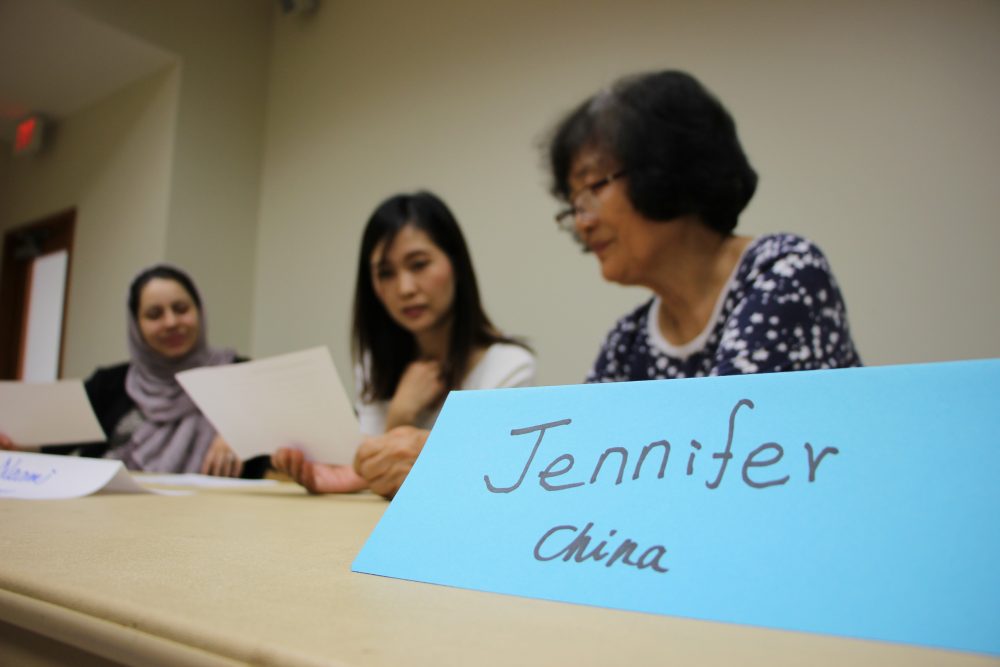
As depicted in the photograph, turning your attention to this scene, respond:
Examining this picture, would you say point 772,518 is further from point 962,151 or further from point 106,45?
point 106,45

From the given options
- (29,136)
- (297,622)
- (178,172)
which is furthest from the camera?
(29,136)

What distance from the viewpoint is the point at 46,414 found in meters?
0.99

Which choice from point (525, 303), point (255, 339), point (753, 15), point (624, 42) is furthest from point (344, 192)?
point (753, 15)

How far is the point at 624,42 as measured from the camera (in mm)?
1539

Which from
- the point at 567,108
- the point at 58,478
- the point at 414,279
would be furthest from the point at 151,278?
the point at 58,478

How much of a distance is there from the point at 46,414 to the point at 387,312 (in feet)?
1.88

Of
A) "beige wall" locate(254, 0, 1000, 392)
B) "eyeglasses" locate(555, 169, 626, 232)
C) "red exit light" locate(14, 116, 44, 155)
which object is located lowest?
"eyeglasses" locate(555, 169, 626, 232)

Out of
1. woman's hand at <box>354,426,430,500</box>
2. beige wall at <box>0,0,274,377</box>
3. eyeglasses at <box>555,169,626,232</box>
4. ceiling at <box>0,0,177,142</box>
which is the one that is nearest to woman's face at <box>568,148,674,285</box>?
eyeglasses at <box>555,169,626,232</box>

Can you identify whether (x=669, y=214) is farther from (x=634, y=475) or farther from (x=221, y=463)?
(x=221, y=463)

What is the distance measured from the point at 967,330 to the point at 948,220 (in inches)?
7.6

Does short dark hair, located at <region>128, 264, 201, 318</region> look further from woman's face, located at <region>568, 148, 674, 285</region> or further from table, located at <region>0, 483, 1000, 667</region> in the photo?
table, located at <region>0, 483, 1000, 667</region>

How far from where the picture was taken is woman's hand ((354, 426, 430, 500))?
598 millimetres

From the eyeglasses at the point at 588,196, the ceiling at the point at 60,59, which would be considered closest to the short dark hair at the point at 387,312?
the eyeglasses at the point at 588,196

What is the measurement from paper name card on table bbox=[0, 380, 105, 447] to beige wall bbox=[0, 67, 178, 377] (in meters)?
1.28
